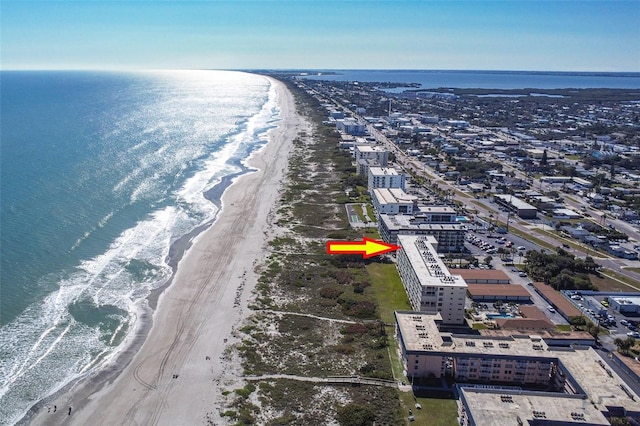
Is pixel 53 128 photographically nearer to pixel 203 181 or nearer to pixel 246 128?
pixel 246 128

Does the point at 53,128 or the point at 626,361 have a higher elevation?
the point at 53,128

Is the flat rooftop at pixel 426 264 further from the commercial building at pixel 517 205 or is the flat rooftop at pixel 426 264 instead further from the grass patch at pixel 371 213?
the commercial building at pixel 517 205

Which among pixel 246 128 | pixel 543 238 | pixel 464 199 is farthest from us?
pixel 246 128

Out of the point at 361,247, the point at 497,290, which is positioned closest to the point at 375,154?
the point at 361,247

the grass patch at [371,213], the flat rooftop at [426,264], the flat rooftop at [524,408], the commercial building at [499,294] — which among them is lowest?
the commercial building at [499,294]

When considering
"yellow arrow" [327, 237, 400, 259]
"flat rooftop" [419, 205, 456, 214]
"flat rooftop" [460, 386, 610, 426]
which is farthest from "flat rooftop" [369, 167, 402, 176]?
"flat rooftop" [460, 386, 610, 426]

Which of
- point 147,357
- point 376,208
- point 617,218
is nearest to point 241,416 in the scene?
point 147,357

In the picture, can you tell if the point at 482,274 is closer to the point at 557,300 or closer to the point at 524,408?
the point at 557,300

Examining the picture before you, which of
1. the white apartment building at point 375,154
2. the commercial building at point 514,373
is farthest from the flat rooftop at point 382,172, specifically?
the commercial building at point 514,373
